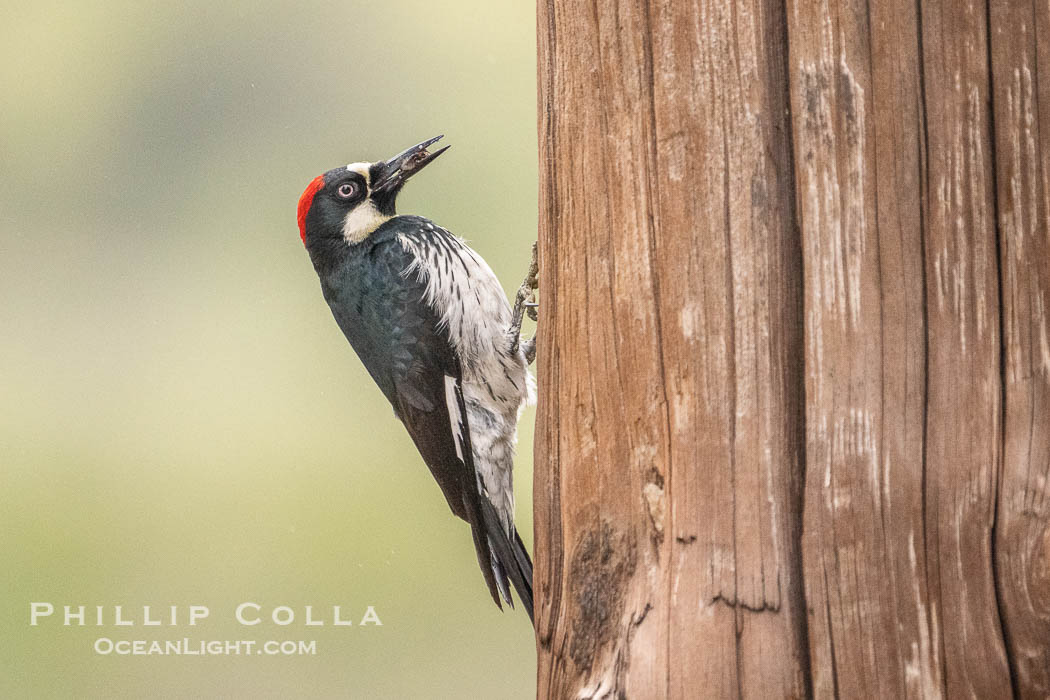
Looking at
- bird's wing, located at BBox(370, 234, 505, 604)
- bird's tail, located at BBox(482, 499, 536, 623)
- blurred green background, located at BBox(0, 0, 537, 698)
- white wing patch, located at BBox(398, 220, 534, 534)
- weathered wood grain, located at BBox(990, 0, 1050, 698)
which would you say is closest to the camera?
weathered wood grain, located at BBox(990, 0, 1050, 698)

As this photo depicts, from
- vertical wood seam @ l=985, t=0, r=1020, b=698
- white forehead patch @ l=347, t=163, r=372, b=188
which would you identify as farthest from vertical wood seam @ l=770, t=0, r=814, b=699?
white forehead patch @ l=347, t=163, r=372, b=188

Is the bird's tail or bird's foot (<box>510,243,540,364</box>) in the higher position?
bird's foot (<box>510,243,540,364</box>)

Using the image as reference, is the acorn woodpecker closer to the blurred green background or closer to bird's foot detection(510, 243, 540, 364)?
bird's foot detection(510, 243, 540, 364)

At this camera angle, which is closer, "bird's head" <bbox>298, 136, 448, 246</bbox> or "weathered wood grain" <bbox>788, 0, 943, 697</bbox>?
"weathered wood grain" <bbox>788, 0, 943, 697</bbox>

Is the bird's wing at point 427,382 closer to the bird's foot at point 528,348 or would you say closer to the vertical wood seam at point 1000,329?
the bird's foot at point 528,348

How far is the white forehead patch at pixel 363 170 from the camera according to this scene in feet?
10.7

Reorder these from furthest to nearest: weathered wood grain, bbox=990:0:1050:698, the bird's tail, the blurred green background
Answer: the blurred green background → the bird's tail → weathered wood grain, bbox=990:0:1050:698

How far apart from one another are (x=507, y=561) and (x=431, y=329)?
0.72 meters

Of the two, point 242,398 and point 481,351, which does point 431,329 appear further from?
point 242,398

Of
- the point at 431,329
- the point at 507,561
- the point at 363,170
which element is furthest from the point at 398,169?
the point at 507,561

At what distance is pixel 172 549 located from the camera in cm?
509

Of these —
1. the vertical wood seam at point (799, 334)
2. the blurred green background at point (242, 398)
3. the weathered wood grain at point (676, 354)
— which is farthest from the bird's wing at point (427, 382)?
the blurred green background at point (242, 398)

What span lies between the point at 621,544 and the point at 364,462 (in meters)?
3.89

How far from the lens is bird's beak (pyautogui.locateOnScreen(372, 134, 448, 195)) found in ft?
10.6
